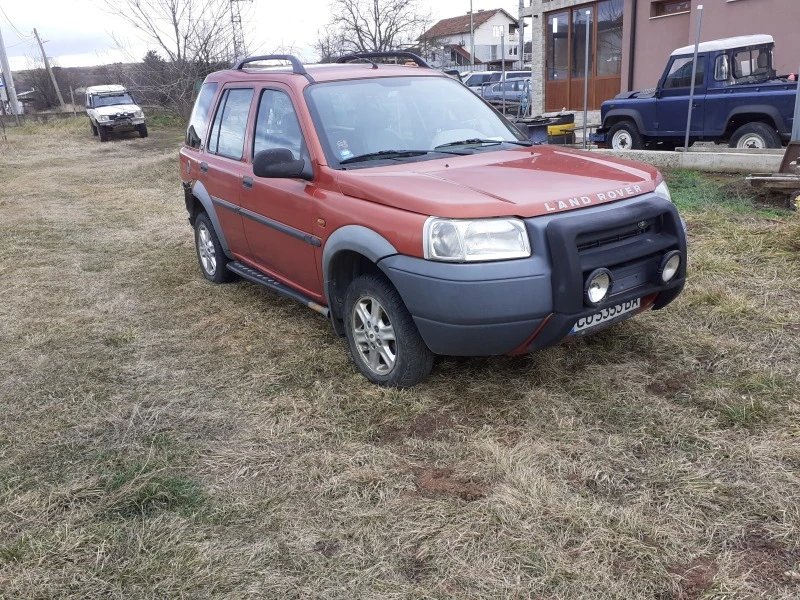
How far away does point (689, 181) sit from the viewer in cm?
920

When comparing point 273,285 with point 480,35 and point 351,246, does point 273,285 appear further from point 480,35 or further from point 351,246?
point 480,35

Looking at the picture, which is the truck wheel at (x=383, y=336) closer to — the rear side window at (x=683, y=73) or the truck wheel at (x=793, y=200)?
the truck wheel at (x=793, y=200)

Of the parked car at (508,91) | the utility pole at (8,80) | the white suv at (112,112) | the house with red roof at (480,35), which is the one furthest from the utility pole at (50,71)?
the house with red roof at (480,35)

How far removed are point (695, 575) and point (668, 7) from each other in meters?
18.2

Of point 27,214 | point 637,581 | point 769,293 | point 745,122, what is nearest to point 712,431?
point 637,581

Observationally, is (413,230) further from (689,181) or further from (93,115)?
(93,115)

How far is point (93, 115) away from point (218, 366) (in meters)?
24.8

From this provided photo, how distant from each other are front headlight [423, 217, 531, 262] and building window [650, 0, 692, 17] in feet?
53.7

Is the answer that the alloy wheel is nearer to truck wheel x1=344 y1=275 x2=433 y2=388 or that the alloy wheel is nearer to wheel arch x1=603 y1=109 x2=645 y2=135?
truck wheel x1=344 y1=275 x2=433 y2=388

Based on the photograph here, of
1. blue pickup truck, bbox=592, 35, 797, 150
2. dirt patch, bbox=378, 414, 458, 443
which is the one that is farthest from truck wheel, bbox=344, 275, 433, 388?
blue pickup truck, bbox=592, 35, 797, 150

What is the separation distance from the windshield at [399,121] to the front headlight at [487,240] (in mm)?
1001

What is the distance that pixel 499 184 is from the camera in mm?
3469

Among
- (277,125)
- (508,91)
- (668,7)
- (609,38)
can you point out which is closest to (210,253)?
(277,125)

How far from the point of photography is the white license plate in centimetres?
341
